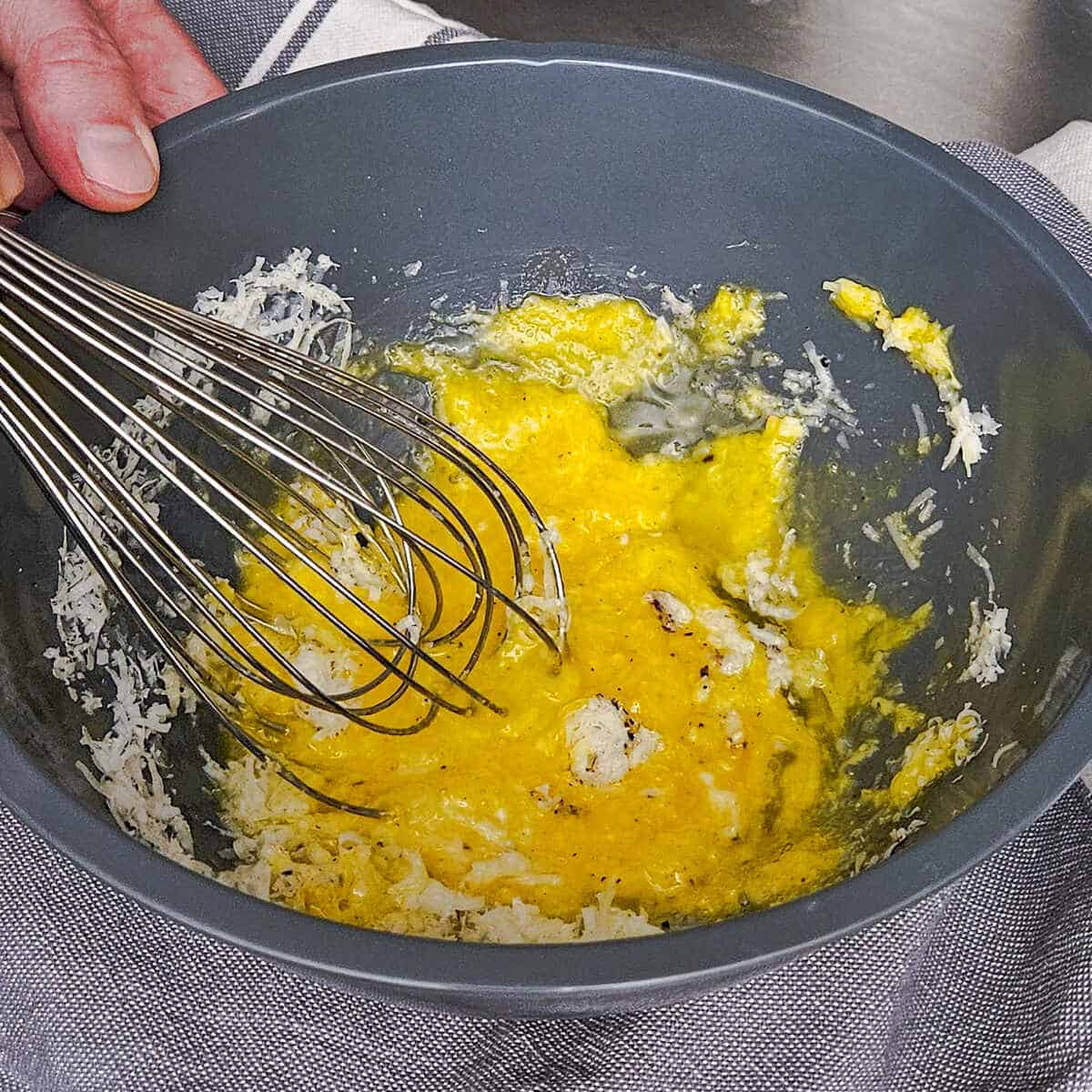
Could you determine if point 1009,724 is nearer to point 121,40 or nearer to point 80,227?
point 80,227

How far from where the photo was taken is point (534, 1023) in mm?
742

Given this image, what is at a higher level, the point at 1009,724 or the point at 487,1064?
the point at 1009,724

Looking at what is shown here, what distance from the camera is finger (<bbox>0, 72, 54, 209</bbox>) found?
36.1 inches

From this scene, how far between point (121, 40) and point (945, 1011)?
0.93m

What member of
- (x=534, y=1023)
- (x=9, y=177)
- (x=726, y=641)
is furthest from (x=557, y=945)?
(x=9, y=177)

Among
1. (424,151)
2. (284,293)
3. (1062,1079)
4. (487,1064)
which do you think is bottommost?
(487,1064)

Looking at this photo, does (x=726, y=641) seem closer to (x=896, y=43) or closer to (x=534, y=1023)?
(x=534, y=1023)

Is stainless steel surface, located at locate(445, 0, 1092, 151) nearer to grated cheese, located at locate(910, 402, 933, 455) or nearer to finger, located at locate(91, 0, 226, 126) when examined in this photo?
finger, located at locate(91, 0, 226, 126)

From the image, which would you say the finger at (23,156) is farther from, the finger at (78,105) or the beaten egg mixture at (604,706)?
the beaten egg mixture at (604,706)

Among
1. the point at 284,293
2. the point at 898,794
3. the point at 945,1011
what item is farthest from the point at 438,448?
the point at 945,1011

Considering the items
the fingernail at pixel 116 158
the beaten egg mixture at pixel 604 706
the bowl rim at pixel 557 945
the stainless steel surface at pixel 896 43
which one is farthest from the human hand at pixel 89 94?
the stainless steel surface at pixel 896 43

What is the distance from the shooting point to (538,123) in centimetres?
87

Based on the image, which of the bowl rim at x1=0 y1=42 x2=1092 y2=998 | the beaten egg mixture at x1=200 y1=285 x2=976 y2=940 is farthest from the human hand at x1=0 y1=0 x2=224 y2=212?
the bowl rim at x1=0 y1=42 x2=1092 y2=998

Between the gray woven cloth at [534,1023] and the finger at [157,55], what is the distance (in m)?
0.59
